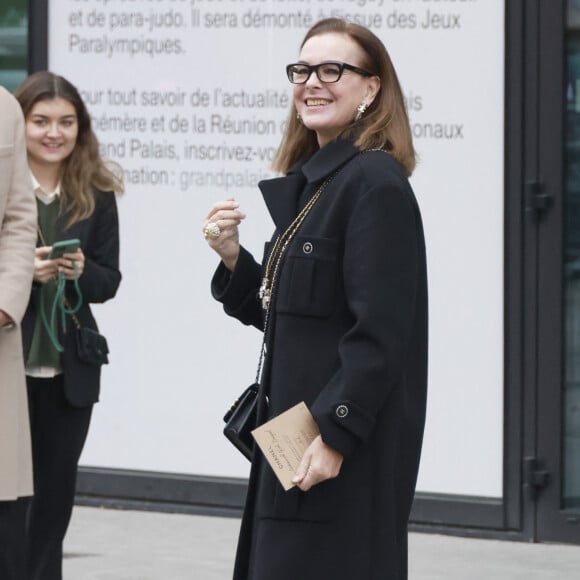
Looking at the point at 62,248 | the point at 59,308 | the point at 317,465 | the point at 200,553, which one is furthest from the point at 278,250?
the point at 200,553

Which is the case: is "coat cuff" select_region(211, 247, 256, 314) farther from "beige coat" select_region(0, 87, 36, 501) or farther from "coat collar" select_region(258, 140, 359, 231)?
"beige coat" select_region(0, 87, 36, 501)

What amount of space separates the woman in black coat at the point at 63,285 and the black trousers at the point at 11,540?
2.32 feet

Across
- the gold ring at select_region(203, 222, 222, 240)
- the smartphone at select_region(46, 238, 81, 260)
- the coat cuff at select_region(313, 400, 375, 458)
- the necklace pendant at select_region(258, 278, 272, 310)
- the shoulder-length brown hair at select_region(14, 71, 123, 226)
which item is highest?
the shoulder-length brown hair at select_region(14, 71, 123, 226)

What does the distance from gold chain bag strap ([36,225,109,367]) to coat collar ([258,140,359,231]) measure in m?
1.75

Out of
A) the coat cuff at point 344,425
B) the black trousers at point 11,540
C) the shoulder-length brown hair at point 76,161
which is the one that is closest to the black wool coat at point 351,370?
the coat cuff at point 344,425

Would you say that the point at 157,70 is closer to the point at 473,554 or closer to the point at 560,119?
the point at 560,119

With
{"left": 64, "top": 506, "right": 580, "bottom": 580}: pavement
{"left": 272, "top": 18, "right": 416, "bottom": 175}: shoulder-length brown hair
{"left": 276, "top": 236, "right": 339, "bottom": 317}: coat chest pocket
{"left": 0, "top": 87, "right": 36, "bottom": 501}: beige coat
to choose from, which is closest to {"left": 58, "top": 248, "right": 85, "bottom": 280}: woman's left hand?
{"left": 0, "top": 87, "right": 36, "bottom": 501}: beige coat

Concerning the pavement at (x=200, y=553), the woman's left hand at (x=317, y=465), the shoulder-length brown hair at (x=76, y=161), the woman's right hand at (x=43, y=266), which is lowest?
the pavement at (x=200, y=553)

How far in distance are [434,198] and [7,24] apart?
2388 millimetres

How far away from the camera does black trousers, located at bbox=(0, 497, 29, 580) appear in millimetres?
4555

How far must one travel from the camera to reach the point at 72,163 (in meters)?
5.61

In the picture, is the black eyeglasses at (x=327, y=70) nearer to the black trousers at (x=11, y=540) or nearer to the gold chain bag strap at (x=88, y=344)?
the black trousers at (x=11, y=540)

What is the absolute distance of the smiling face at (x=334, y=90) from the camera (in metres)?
3.64

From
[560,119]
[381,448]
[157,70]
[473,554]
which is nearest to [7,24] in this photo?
[157,70]
